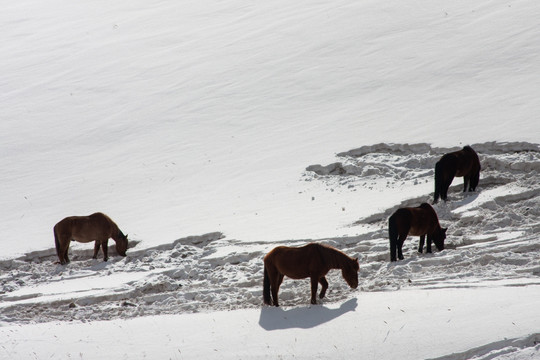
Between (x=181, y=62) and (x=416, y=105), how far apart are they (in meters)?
11.9

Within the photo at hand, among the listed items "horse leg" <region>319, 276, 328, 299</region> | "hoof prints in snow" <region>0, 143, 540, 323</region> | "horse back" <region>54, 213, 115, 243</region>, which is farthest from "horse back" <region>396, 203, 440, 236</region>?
"horse back" <region>54, 213, 115, 243</region>

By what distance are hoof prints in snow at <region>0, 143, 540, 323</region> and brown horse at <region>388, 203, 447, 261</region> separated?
0.23 metres

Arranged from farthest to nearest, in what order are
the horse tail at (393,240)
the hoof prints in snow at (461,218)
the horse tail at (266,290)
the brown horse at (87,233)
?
the brown horse at (87,233), the horse tail at (393,240), the hoof prints in snow at (461,218), the horse tail at (266,290)

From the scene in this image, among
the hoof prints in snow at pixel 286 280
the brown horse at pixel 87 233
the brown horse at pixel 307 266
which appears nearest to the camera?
the brown horse at pixel 307 266

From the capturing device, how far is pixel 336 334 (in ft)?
29.7

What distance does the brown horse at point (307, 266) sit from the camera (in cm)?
1030

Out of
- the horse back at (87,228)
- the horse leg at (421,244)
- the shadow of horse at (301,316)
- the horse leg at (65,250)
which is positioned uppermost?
the horse back at (87,228)

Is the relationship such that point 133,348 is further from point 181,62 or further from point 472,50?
point 181,62

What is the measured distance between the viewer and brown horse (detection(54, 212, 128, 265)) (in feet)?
47.5

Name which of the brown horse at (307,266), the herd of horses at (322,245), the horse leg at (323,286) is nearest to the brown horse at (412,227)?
the herd of horses at (322,245)

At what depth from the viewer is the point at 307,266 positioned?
1030cm

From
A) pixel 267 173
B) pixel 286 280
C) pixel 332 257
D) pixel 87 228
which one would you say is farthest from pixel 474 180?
pixel 87 228

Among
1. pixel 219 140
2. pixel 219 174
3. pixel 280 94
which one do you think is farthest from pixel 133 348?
pixel 280 94

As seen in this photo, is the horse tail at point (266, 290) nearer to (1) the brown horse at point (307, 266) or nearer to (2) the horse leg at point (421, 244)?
(1) the brown horse at point (307, 266)
